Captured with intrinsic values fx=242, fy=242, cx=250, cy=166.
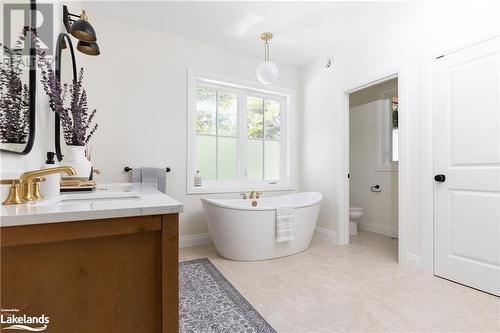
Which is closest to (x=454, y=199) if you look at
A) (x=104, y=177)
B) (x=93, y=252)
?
(x=93, y=252)

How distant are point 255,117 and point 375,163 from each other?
2.00 m

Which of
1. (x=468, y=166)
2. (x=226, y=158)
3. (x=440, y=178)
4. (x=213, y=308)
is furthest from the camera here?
(x=226, y=158)

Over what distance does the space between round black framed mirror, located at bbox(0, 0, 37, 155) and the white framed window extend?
6.74 ft

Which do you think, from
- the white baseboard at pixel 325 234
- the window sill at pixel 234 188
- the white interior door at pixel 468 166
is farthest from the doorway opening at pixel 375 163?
the white interior door at pixel 468 166

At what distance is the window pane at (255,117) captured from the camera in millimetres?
3666

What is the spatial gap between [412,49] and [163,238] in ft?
9.31

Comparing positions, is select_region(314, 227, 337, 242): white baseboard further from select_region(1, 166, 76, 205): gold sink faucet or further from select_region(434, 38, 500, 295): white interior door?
select_region(1, 166, 76, 205): gold sink faucet

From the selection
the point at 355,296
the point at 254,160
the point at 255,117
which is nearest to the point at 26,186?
the point at 355,296

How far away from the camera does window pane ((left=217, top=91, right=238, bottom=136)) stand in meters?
3.44

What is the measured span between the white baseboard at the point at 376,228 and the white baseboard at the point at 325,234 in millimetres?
942

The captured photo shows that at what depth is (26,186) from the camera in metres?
0.84

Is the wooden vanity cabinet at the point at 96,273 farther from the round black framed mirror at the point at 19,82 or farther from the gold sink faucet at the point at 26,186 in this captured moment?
the round black framed mirror at the point at 19,82

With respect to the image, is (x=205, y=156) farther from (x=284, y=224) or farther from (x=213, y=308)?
(x=213, y=308)

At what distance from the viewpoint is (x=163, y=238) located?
80 cm
